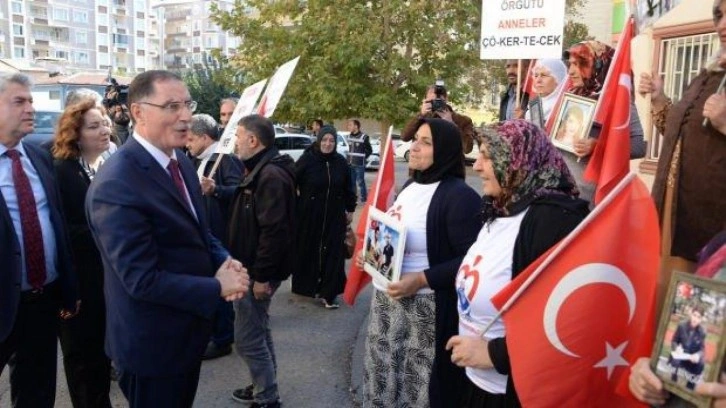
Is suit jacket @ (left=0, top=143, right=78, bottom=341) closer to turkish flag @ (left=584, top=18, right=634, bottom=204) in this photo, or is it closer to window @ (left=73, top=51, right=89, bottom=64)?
turkish flag @ (left=584, top=18, right=634, bottom=204)

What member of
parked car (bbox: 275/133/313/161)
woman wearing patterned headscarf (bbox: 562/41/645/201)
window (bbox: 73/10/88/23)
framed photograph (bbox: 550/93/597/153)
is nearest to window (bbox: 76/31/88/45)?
window (bbox: 73/10/88/23)

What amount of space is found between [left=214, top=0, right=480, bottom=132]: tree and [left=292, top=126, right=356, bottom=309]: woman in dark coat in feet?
23.5

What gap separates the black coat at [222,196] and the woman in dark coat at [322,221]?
1744 millimetres

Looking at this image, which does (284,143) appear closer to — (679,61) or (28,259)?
(679,61)

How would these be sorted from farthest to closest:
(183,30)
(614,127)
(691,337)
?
(183,30) < (614,127) < (691,337)

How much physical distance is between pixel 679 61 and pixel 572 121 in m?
6.69

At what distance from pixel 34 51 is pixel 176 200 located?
96757mm

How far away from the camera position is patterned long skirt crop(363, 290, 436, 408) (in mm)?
3432

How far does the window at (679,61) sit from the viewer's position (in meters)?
8.80

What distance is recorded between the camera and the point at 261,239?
4.18 meters

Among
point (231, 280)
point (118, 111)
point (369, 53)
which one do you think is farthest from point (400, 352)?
point (369, 53)

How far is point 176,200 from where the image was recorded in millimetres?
2736

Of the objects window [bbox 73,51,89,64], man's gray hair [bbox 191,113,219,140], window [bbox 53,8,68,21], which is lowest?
man's gray hair [bbox 191,113,219,140]

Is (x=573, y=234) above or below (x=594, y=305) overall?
above
